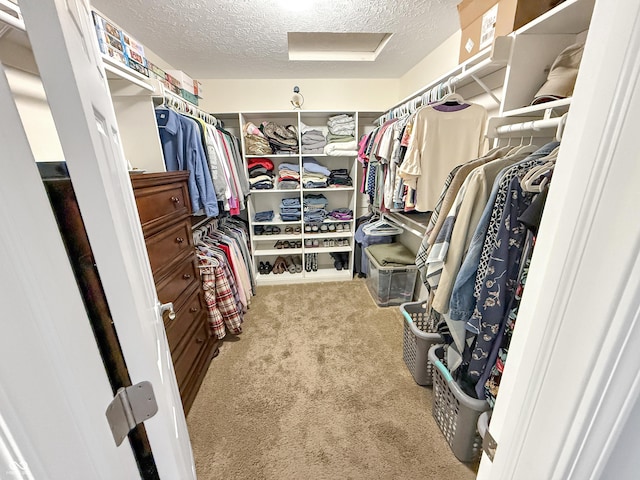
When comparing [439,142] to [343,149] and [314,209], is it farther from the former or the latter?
[314,209]

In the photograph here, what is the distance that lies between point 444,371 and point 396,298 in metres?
1.28

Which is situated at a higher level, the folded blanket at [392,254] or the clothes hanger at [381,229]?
the clothes hanger at [381,229]

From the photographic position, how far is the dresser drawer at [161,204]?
3.64 feet

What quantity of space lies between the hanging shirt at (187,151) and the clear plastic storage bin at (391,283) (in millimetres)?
1585

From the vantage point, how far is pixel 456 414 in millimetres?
1177

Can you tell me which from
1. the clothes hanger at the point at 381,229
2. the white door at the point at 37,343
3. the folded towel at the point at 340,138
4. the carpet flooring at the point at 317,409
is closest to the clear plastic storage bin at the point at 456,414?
the carpet flooring at the point at 317,409

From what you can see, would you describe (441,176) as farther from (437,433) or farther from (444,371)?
(437,433)

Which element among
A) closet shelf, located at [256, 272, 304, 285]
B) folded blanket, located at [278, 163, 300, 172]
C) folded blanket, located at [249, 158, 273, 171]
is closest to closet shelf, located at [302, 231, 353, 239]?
closet shelf, located at [256, 272, 304, 285]

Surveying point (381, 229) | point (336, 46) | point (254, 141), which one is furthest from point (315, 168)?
point (336, 46)

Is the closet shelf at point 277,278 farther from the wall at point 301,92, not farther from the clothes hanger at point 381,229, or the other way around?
Result: the wall at point 301,92

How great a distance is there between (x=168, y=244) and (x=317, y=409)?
125 cm

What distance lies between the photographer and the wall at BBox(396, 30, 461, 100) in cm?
186

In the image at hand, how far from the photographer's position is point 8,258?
294 mm

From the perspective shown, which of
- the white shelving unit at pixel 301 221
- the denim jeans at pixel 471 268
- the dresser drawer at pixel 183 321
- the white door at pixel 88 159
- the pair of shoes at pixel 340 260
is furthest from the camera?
the pair of shoes at pixel 340 260
